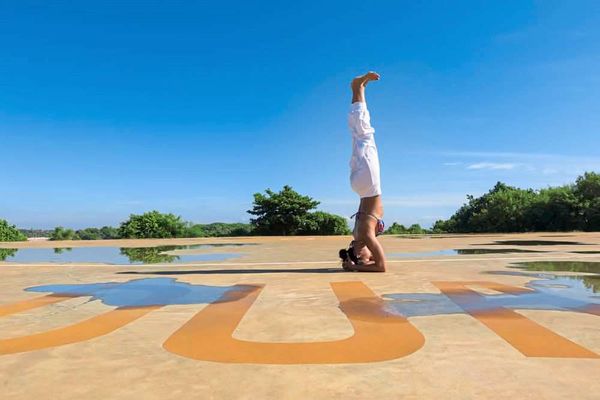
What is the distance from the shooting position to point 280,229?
2981 cm

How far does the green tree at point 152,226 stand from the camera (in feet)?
94.4

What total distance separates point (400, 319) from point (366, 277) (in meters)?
2.80

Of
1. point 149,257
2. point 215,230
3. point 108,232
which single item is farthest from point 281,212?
point 149,257

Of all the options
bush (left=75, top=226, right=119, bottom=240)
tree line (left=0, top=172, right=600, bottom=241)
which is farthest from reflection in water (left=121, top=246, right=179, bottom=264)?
bush (left=75, top=226, right=119, bottom=240)

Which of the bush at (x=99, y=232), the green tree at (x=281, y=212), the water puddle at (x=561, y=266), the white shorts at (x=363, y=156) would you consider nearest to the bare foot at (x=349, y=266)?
the white shorts at (x=363, y=156)

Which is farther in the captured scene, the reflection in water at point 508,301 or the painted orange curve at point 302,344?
the reflection in water at point 508,301

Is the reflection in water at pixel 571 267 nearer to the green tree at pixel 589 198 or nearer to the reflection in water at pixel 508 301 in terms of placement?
the reflection in water at pixel 508 301

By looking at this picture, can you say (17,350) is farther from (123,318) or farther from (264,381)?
(264,381)

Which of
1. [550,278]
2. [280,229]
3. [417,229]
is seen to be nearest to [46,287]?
[550,278]

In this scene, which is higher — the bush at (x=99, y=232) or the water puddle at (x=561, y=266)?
the bush at (x=99, y=232)

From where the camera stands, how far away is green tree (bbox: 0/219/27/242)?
25.6m

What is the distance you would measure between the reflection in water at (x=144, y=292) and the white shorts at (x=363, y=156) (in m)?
2.75

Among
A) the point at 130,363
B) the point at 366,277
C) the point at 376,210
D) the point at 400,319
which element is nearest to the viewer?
the point at 130,363

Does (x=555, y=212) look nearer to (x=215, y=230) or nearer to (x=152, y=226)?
(x=215, y=230)
